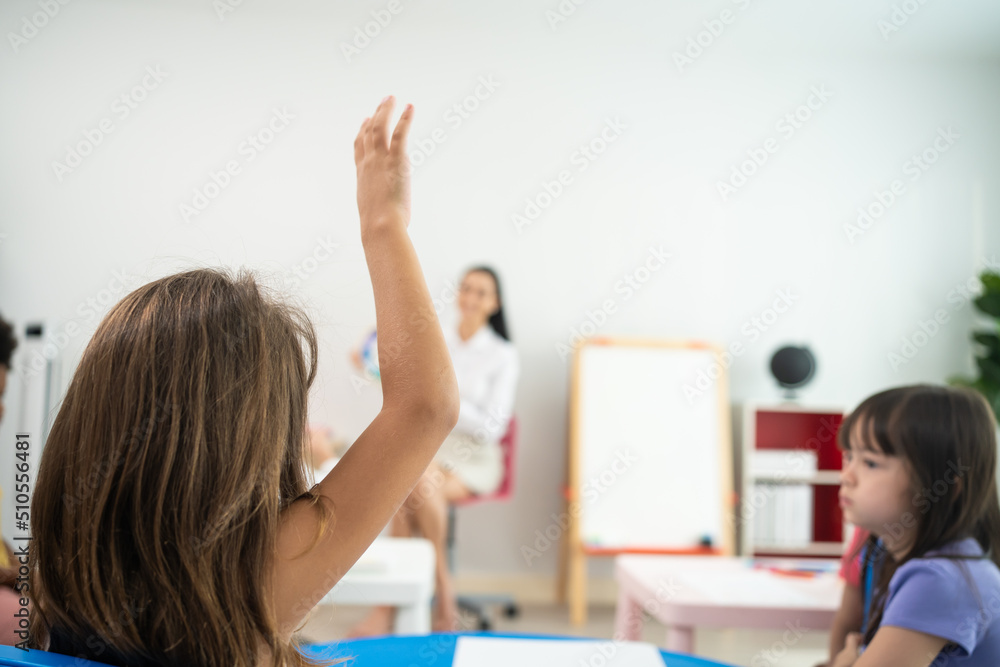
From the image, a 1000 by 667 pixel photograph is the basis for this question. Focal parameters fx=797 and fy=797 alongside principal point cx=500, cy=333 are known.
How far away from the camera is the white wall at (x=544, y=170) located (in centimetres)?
373

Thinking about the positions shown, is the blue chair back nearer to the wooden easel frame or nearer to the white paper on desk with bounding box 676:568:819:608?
Answer: the white paper on desk with bounding box 676:568:819:608

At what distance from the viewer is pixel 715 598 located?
1.55 m

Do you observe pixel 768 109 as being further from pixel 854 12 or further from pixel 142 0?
pixel 142 0

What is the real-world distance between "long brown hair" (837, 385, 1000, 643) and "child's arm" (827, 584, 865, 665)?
0.17m

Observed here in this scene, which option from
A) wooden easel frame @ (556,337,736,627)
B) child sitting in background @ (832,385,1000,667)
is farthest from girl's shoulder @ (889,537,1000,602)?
wooden easel frame @ (556,337,736,627)

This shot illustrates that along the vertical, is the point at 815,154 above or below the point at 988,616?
above

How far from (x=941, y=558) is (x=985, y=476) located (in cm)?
18

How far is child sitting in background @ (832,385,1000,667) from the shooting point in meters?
1.11

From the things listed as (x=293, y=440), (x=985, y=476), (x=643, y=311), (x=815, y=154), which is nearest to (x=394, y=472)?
(x=293, y=440)

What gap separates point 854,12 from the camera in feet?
12.0
